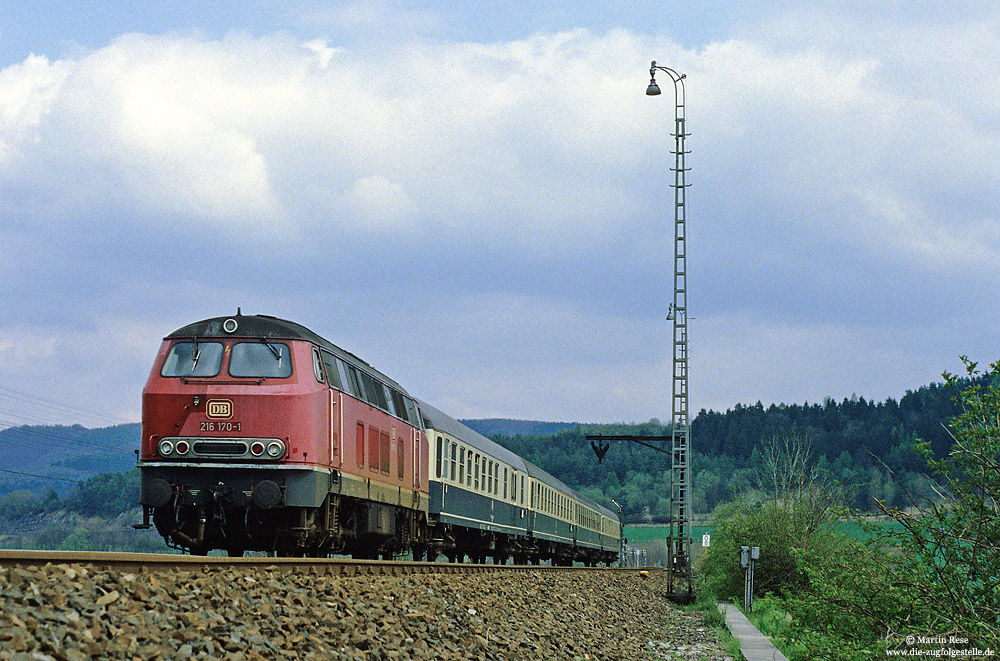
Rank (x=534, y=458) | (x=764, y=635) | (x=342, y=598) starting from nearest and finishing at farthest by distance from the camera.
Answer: (x=342, y=598), (x=764, y=635), (x=534, y=458)

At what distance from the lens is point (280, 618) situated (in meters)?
9.62

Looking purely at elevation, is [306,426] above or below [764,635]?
above

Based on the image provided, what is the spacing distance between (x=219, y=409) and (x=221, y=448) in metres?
0.56

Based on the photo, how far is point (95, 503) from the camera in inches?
4710

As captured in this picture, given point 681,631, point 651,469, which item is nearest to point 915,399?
point 651,469

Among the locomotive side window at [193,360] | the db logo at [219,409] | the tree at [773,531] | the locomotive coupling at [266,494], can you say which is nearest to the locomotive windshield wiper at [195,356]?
the locomotive side window at [193,360]

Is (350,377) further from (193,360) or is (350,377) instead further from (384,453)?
(193,360)

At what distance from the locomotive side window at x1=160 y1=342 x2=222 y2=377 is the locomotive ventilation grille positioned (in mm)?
1041

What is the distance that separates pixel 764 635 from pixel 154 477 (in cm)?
1412

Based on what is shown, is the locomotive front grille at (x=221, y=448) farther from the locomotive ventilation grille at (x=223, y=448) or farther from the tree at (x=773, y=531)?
the tree at (x=773, y=531)

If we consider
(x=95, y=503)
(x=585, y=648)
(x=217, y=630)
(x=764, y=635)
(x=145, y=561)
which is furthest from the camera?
(x=95, y=503)

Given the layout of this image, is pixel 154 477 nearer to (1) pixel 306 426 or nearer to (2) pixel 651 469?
(1) pixel 306 426

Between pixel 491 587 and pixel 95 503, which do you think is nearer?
pixel 491 587

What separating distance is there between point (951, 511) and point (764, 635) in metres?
12.0
